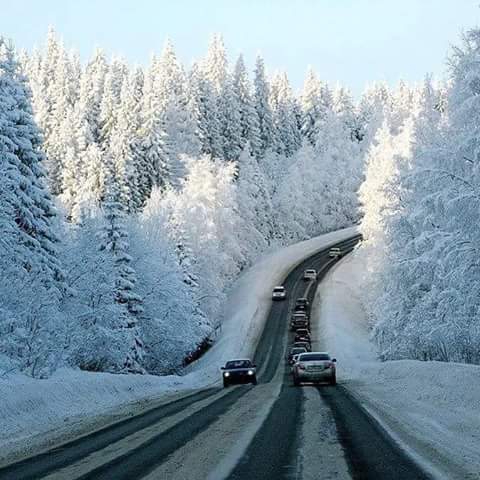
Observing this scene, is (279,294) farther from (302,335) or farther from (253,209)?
(253,209)

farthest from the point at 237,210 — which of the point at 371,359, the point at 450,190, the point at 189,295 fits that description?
the point at 450,190

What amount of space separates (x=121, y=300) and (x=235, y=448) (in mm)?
39415

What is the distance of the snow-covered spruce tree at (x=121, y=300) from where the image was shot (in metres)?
45.4

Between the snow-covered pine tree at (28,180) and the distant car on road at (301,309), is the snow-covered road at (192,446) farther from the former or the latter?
the distant car on road at (301,309)

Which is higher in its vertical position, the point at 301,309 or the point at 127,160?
the point at 127,160

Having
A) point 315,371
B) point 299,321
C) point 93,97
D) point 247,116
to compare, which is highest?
point 93,97

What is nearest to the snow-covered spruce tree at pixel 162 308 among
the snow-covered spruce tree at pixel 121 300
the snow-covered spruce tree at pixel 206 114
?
the snow-covered spruce tree at pixel 121 300

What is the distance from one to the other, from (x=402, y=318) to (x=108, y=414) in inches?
1072

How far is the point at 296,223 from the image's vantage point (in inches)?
4931

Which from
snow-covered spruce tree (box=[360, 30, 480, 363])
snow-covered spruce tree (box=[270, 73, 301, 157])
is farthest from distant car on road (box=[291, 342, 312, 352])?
snow-covered spruce tree (box=[270, 73, 301, 157])

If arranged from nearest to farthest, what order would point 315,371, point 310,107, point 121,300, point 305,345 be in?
point 315,371
point 121,300
point 305,345
point 310,107

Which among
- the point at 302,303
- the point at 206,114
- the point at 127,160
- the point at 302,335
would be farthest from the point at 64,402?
the point at 206,114

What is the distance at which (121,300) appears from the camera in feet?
167

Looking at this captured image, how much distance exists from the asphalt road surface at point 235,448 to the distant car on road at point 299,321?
55.3m
